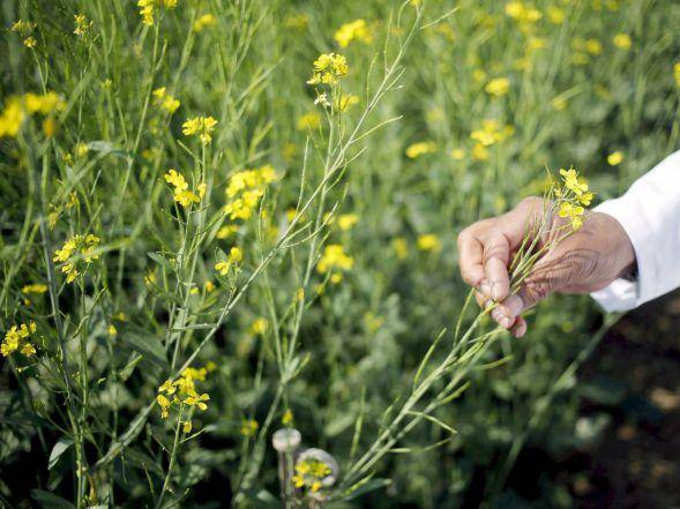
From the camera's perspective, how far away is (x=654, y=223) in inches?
41.0

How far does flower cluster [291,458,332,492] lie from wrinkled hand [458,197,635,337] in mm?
374

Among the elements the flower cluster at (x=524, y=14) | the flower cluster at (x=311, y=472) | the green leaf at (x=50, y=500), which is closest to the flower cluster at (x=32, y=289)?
the green leaf at (x=50, y=500)

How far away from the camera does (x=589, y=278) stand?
101cm

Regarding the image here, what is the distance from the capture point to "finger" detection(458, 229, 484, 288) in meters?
0.93

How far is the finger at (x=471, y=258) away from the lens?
93 centimetres

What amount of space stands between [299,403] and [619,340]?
1345 mm

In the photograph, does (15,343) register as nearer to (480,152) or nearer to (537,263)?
(537,263)

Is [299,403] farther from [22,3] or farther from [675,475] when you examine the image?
[675,475]

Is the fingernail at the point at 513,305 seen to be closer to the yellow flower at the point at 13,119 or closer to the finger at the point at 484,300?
the finger at the point at 484,300

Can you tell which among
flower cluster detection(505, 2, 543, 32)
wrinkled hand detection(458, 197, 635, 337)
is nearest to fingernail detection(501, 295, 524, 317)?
wrinkled hand detection(458, 197, 635, 337)

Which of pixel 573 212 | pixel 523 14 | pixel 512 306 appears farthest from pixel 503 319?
pixel 523 14

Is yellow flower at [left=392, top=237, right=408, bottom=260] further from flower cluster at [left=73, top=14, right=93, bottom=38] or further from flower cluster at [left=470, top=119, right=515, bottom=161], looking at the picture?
flower cluster at [left=73, top=14, right=93, bottom=38]

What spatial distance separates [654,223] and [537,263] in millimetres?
337

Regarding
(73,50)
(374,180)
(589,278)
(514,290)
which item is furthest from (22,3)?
(374,180)
